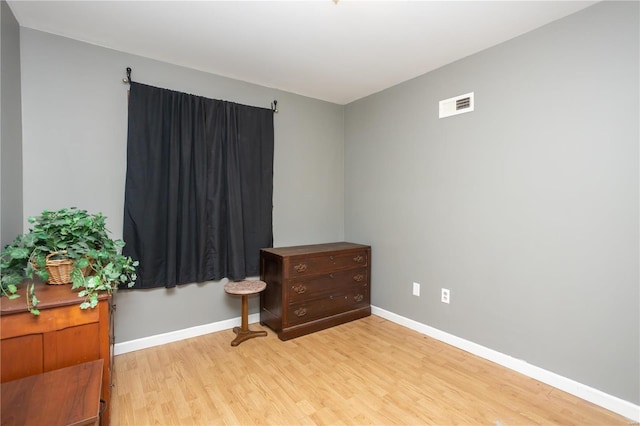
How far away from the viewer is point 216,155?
A: 9.14ft

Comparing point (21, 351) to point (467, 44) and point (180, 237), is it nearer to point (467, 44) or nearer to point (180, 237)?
point (180, 237)

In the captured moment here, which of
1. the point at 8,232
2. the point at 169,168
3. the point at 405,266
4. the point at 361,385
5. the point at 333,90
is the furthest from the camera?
the point at 333,90

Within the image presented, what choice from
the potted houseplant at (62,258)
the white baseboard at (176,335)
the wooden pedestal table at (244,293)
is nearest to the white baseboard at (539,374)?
the wooden pedestal table at (244,293)

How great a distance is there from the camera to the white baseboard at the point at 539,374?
69.3 inches

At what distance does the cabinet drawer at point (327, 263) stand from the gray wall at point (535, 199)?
1.24ft

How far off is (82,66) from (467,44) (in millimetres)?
2874

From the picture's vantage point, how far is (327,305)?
299 centimetres

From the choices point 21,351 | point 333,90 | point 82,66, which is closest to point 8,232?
point 21,351

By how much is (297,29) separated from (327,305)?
7.67 feet

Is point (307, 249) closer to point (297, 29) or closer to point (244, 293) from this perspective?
point (244, 293)

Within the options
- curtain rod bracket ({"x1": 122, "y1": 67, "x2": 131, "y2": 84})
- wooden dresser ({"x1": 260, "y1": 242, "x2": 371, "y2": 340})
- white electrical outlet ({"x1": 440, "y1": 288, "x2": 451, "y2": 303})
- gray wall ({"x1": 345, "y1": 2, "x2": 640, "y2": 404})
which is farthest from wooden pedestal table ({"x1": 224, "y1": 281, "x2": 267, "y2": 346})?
curtain rod bracket ({"x1": 122, "y1": 67, "x2": 131, "y2": 84})

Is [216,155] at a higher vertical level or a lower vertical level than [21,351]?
higher

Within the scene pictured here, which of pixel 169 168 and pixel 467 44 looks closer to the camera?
pixel 467 44

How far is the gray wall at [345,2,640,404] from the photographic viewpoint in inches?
70.2
